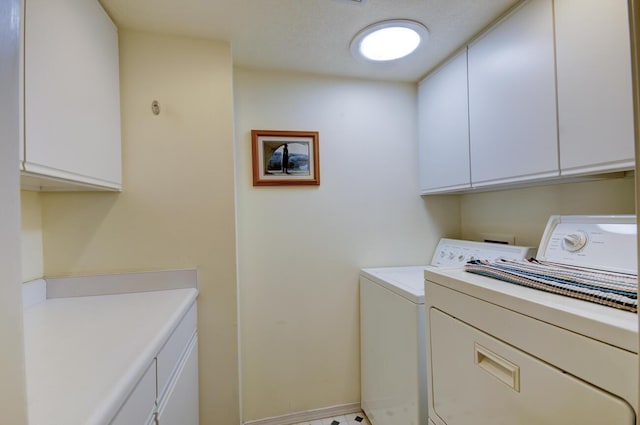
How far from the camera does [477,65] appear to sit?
139 centimetres

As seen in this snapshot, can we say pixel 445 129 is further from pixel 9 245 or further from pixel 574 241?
pixel 9 245

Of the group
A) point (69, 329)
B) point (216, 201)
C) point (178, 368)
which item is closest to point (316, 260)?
point (216, 201)

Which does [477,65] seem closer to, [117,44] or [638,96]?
[638,96]

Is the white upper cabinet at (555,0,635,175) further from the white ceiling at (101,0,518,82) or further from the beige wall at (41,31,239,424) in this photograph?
the beige wall at (41,31,239,424)

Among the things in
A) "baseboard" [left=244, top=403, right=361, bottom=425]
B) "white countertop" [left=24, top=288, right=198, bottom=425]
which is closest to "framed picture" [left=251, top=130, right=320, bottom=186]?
"white countertop" [left=24, top=288, right=198, bottom=425]

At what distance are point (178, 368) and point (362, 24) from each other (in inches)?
70.4

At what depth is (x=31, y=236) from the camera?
119 centimetres

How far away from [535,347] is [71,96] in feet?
5.33

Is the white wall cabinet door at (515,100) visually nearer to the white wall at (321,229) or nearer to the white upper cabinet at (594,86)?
the white upper cabinet at (594,86)

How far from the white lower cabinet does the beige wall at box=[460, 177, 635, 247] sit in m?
1.80

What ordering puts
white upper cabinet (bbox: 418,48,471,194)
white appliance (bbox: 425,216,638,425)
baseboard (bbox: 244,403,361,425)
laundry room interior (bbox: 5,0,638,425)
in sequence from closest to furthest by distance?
white appliance (bbox: 425,216,638,425) < laundry room interior (bbox: 5,0,638,425) < white upper cabinet (bbox: 418,48,471,194) < baseboard (bbox: 244,403,361,425)

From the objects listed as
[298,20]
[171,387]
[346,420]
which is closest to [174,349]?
[171,387]

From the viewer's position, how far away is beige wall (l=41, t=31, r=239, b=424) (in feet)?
4.28

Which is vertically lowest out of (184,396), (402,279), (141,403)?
(184,396)
